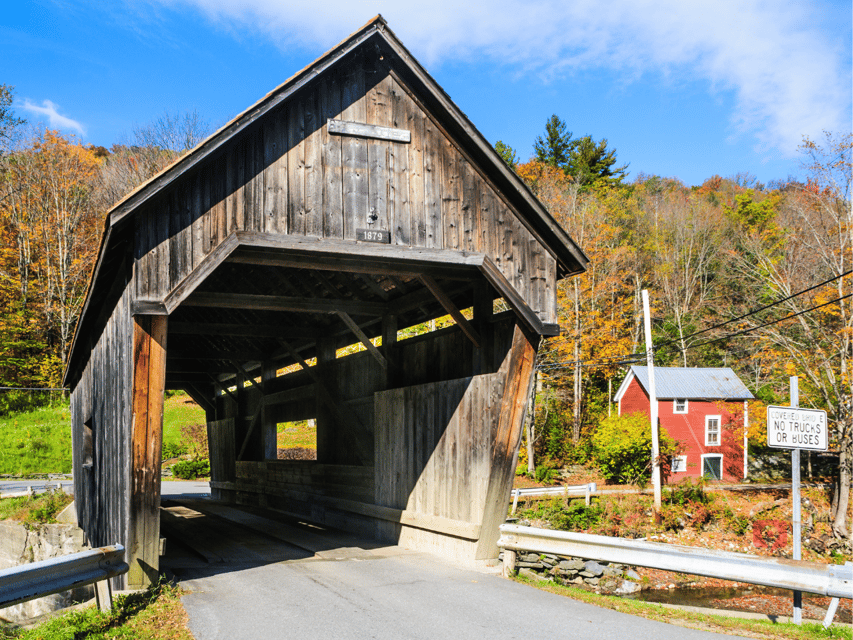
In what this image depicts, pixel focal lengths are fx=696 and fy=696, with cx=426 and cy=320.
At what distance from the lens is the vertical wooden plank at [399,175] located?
8727mm

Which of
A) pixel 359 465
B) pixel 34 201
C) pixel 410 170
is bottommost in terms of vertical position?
pixel 359 465

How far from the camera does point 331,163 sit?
8.48 m

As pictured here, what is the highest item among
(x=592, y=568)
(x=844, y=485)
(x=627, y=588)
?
(x=844, y=485)

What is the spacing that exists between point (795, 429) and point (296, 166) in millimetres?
6194

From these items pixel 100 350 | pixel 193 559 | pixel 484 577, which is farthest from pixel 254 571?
pixel 100 350

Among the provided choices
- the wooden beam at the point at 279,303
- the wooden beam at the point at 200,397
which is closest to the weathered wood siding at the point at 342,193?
the wooden beam at the point at 279,303

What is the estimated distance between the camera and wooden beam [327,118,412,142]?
8.57 meters

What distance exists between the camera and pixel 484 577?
8586 millimetres

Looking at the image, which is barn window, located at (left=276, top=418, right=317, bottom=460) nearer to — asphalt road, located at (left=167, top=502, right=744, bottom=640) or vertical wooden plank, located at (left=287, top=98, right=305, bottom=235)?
asphalt road, located at (left=167, top=502, right=744, bottom=640)

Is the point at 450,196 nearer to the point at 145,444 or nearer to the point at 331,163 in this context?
the point at 331,163

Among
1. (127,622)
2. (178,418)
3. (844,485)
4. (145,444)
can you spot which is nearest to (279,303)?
(145,444)

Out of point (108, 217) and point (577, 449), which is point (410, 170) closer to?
point (108, 217)

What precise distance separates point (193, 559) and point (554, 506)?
495 inches

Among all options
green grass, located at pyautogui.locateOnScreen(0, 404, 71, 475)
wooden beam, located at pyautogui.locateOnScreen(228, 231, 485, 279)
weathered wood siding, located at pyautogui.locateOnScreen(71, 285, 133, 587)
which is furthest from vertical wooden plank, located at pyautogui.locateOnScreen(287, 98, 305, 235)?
green grass, located at pyautogui.locateOnScreen(0, 404, 71, 475)
